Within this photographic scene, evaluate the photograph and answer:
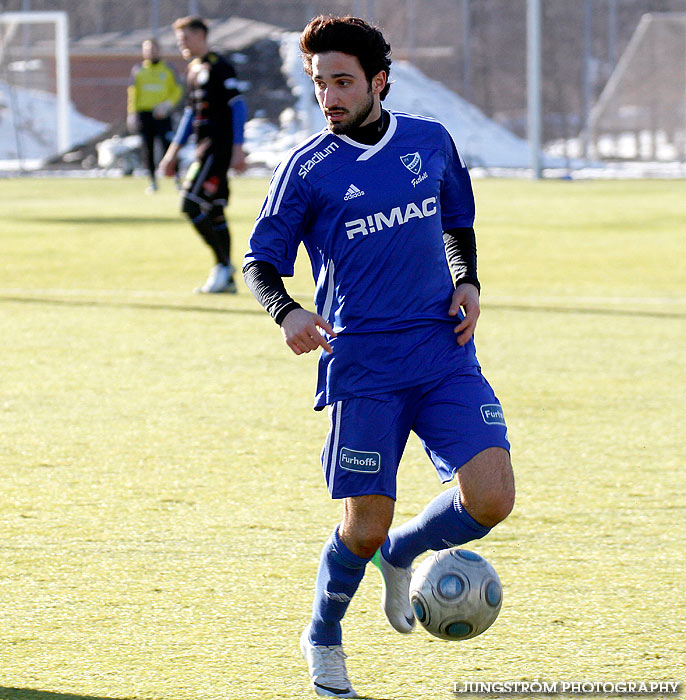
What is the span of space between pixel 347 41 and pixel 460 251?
68 cm

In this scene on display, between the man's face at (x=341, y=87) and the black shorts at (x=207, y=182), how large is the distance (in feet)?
24.7

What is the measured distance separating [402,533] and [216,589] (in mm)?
694

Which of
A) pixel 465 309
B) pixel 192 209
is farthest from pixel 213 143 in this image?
pixel 465 309

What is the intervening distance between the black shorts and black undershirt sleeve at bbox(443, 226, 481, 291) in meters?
7.30

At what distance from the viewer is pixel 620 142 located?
3397 cm

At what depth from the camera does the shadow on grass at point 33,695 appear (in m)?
3.31

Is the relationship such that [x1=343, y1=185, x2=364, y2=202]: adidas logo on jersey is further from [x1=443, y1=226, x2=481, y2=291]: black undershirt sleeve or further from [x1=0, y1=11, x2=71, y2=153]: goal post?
[x1=0, y1=11, x2=71, y2=153]: goal post

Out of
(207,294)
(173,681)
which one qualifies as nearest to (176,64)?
(207,294)

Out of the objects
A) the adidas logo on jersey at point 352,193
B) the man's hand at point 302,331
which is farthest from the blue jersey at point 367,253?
the man's hand at point 302,331

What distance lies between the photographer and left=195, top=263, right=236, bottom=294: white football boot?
11.4 metres

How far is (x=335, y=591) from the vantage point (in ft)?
11.7

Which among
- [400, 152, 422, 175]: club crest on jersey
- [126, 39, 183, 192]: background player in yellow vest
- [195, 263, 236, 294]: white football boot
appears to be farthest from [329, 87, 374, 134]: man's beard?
[126, 39, 183, 192]: background player in yellow vest

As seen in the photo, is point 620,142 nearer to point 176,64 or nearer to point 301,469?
point 176,64

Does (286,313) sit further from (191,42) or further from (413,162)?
(191,42)
